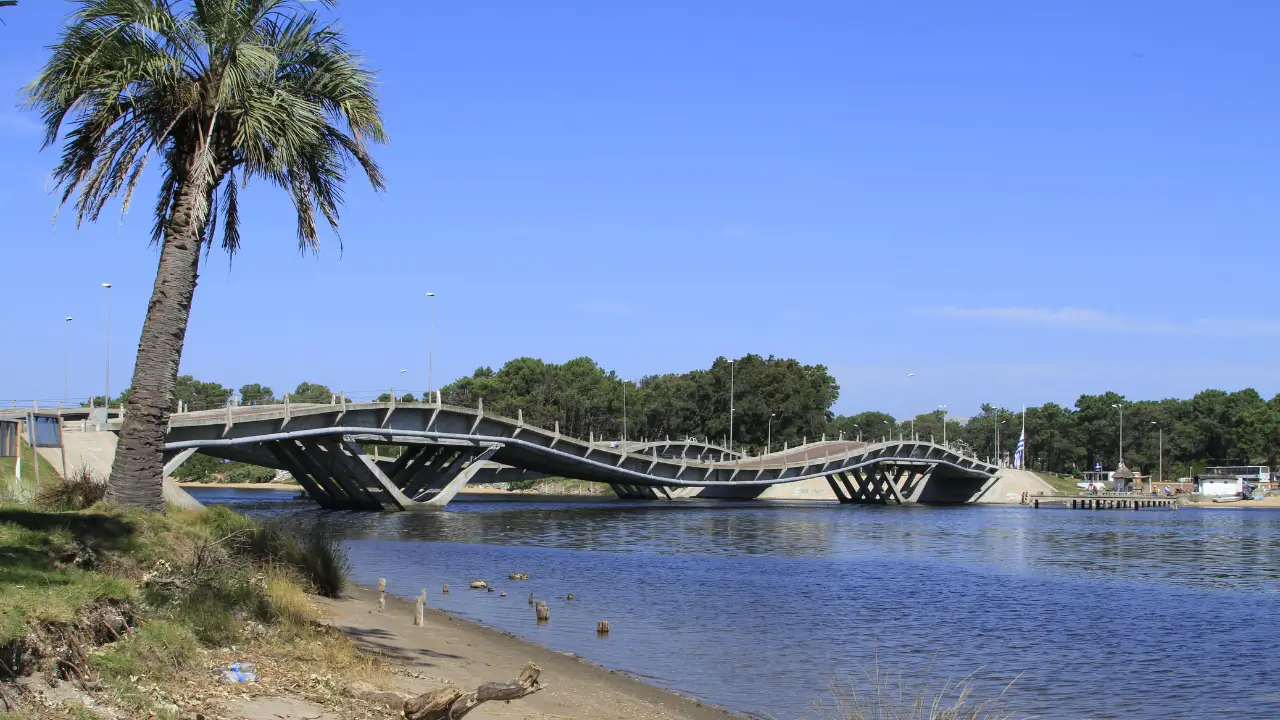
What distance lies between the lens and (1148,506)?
410 feet

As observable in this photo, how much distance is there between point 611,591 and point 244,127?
1722 cm

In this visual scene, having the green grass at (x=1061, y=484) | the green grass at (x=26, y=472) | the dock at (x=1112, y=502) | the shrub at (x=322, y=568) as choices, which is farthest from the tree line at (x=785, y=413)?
the shrub at (x=322, y=568)

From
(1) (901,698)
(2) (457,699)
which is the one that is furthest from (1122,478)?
(2) (457,699)

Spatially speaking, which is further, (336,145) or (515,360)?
(515,360)

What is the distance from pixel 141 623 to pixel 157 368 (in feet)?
26.8

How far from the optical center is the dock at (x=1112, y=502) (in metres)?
118

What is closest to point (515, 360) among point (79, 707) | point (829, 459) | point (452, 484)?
point (829, 459)

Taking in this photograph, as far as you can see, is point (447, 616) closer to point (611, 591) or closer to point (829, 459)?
point (611, 591)

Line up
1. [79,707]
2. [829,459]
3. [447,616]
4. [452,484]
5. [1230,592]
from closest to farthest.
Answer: [79,707] < [447,616] < [1230,592] < [452,484] < [829,459]

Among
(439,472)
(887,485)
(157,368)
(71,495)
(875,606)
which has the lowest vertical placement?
(875,606)

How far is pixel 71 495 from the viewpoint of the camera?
20.8 metres

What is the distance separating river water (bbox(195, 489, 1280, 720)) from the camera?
63.7ft

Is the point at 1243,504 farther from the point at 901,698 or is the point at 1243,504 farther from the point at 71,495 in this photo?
the point at 71,495

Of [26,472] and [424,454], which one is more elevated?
[424,454]
